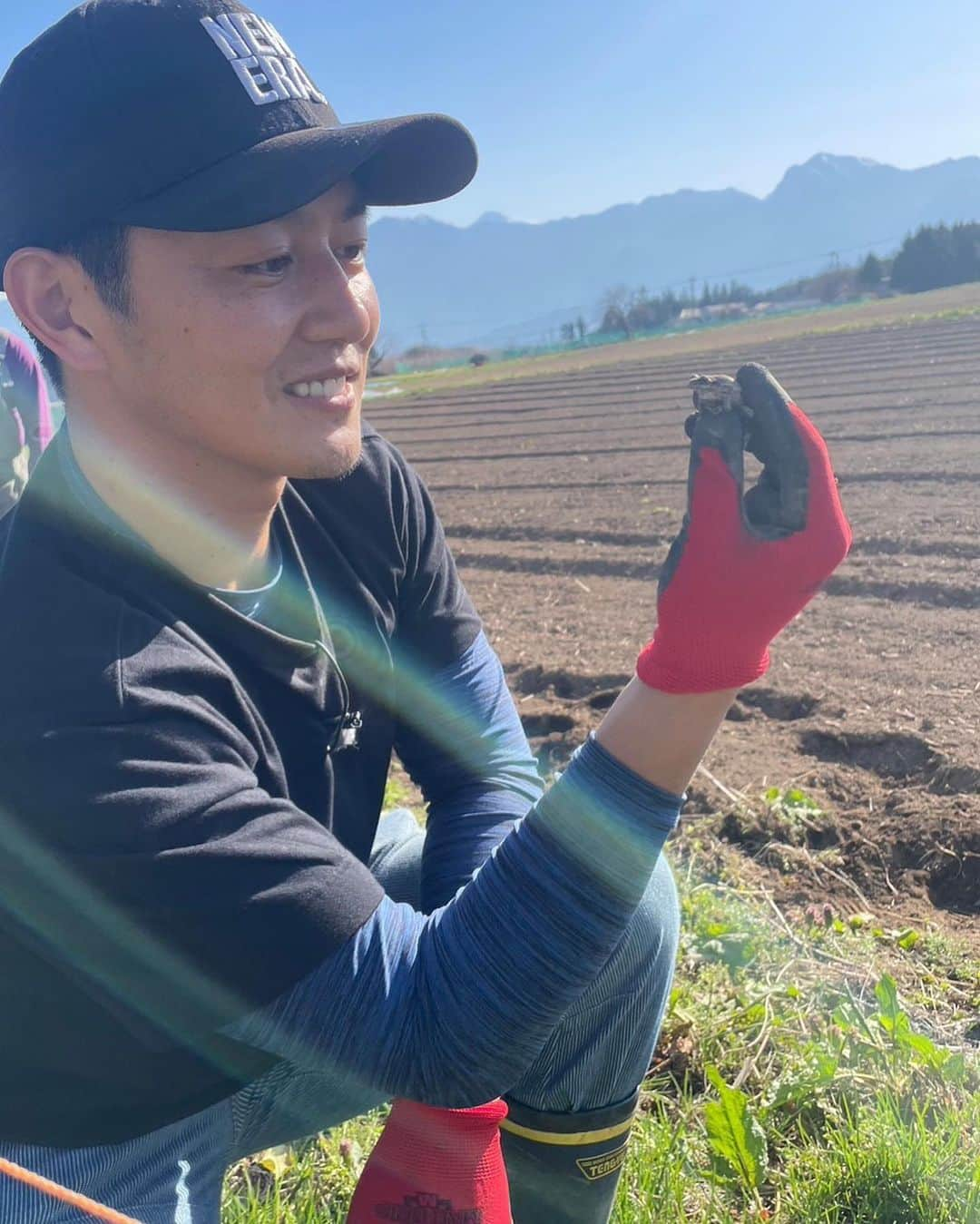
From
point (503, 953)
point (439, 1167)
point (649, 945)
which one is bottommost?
point (439, 1167)

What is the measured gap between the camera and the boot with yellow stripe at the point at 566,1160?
1.49 metres

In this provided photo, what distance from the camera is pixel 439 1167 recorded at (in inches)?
53.1

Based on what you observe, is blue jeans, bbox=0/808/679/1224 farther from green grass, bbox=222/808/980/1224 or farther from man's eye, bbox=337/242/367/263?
man's eye, bbox=337/242/367/263

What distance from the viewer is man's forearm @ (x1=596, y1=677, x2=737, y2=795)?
1.17 m

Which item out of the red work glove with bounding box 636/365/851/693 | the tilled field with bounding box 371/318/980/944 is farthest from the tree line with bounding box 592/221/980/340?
the red work glove with bounding box 636/365/851/693

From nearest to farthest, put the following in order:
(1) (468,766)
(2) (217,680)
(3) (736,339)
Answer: (2) (217,680) → (1) (468,766) → (3) (736,339)

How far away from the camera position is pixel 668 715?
1.17 meters

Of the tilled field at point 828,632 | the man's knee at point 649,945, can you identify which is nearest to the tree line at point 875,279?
the tilled field at point 828,632

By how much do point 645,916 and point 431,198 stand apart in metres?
1.09

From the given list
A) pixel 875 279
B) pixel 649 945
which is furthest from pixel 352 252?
pixel 875 279

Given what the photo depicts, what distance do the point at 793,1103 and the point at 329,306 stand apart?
4.80 feet

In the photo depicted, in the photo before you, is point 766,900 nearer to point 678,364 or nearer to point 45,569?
point 45,569

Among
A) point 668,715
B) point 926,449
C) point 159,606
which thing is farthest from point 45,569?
point 926,449

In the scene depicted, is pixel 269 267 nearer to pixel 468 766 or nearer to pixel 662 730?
pixel 662 730
